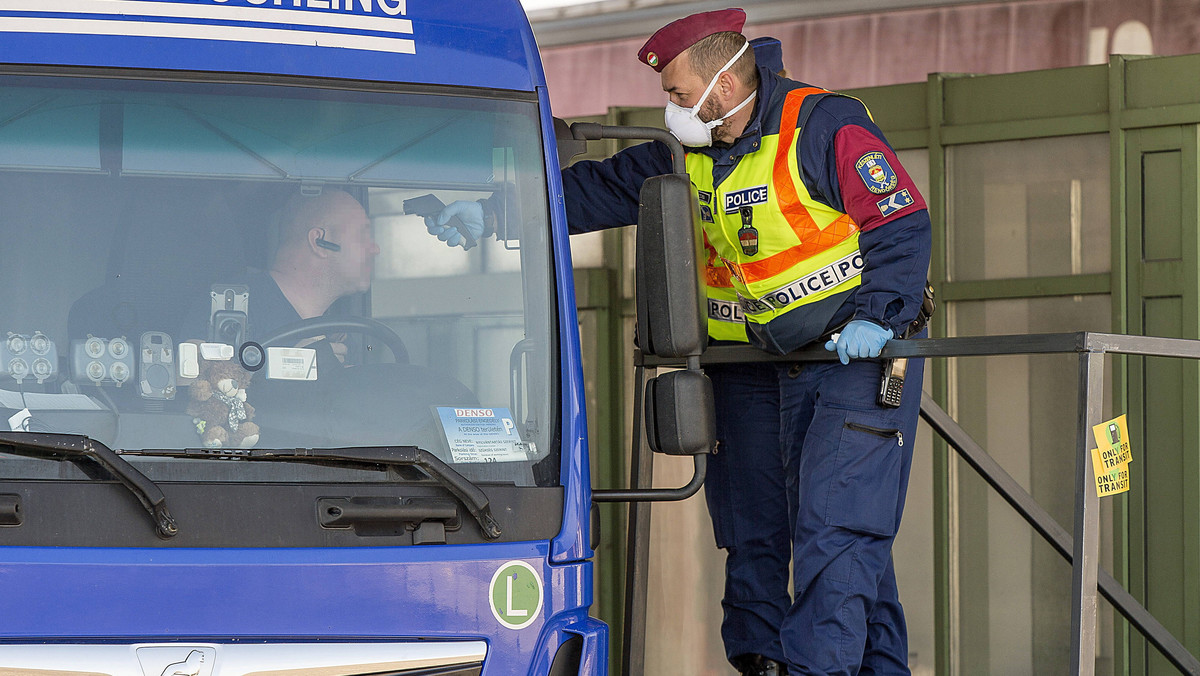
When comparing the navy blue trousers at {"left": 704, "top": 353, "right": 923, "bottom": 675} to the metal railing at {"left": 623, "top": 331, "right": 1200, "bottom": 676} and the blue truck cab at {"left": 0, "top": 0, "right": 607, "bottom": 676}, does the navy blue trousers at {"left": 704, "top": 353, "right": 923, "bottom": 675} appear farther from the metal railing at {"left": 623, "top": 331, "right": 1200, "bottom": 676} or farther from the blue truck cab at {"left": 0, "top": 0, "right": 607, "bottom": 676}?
the blue truck cab at {"left": 0, "top": 0, "right": 607, "bottom": 676}

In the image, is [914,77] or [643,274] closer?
[643,274]

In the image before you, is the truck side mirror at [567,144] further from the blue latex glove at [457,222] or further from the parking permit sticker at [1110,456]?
the parking permit sticker at [1110,456]

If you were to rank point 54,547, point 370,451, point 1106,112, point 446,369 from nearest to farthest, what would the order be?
point 54,547 → point 370,451 → point 446,369 → point 1106,112

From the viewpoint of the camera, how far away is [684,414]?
2.72 meters

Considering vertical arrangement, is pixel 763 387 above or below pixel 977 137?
below

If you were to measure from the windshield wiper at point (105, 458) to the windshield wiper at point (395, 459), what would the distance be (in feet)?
0.47

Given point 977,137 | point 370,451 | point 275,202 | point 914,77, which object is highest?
point 914,77

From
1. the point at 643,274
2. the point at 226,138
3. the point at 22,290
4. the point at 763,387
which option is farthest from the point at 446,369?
the point at 763,387

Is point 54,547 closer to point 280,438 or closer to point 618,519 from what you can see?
point 280,438

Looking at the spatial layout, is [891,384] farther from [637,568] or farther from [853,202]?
[637,568]

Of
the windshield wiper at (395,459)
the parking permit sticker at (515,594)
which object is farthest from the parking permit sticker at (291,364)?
the parking permit sticker at (515,594)

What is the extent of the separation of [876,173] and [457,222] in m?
1.19

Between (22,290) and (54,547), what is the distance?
1.73 ft

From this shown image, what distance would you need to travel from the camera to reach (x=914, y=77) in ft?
18.0
